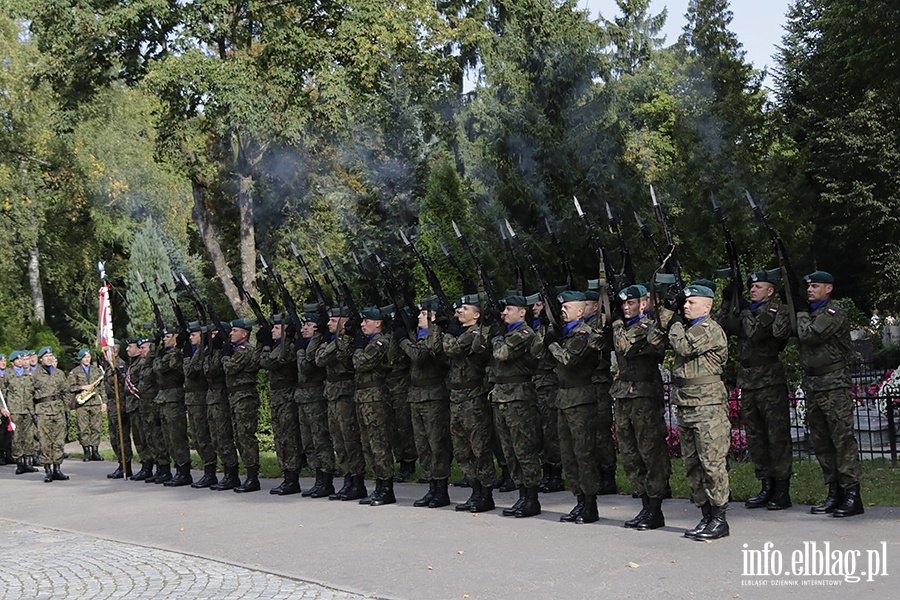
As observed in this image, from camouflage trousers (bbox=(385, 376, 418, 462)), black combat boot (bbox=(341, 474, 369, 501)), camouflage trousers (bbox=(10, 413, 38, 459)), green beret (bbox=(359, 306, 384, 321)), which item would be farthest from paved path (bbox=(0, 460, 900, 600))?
camouflage trousers (bbox=(10, 413, 38, 459))

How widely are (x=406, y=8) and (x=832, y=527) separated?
962 inches

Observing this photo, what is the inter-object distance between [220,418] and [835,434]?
7830mm

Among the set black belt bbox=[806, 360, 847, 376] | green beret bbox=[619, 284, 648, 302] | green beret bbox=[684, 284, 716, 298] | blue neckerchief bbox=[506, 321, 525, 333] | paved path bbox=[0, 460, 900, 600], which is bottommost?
paved path bbox=[0, 460, 900, 600]

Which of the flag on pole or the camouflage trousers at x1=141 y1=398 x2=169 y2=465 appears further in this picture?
Answer: the flag on pole

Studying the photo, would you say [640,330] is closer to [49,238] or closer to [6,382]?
[6,382]

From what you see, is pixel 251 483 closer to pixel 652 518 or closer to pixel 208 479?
pixel 208 479

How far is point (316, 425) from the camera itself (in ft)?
39.5

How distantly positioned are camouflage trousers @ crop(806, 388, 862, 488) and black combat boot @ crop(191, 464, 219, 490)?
8137 millimetres

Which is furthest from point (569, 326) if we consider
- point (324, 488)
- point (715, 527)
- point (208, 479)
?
point (208, 479)

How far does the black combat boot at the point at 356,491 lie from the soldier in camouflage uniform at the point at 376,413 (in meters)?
0.30

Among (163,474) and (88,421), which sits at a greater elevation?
(88,421)

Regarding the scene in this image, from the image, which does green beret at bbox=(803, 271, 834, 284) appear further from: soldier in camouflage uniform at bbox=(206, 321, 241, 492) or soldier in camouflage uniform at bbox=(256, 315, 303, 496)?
soldier in camouflage uniform at bbox=(206, 321, 241, 492)

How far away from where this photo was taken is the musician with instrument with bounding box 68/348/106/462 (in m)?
19.8

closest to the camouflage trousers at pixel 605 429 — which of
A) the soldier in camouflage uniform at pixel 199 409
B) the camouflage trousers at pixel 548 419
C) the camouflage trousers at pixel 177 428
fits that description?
the camouflage trousers at pixel 548 419
